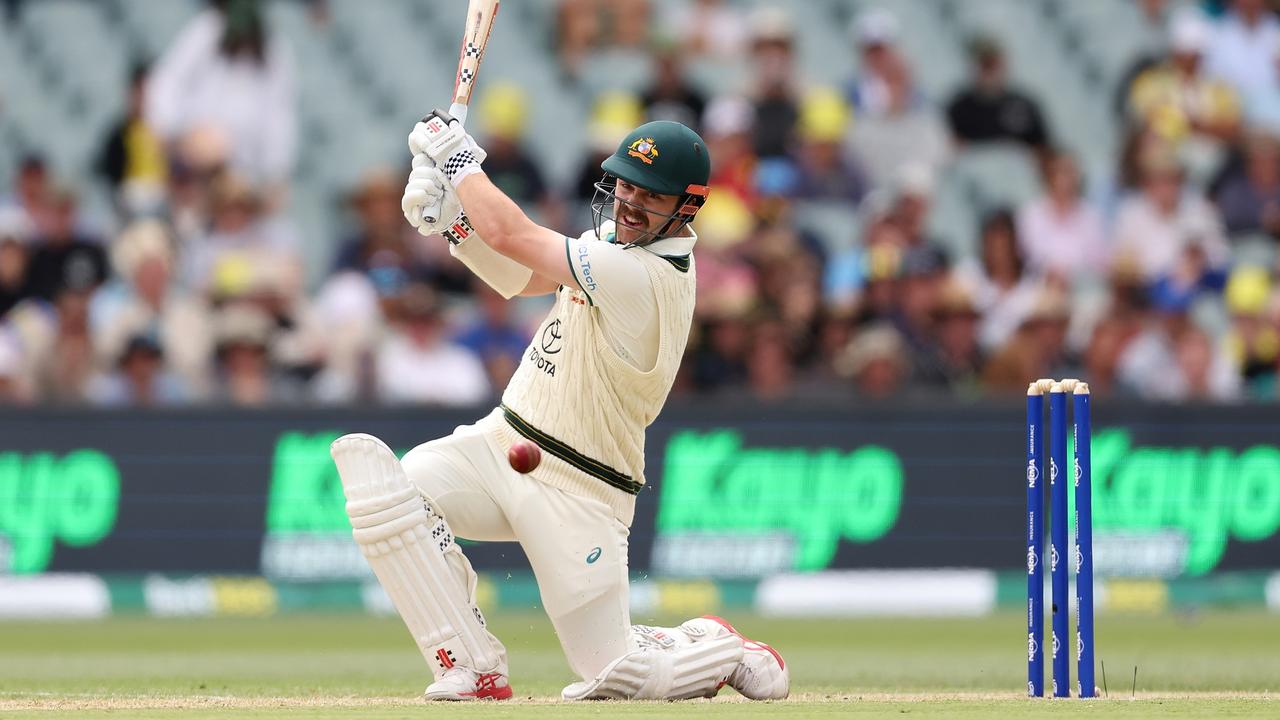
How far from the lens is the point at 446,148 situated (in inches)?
233

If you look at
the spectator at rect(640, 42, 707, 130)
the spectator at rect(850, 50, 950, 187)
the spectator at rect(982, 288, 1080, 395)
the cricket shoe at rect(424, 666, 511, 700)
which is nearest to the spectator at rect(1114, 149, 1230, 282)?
the spectator at rect(850, 50, 950, 187)

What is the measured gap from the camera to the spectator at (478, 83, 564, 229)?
42.6 feet

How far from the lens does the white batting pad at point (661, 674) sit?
20.0ft

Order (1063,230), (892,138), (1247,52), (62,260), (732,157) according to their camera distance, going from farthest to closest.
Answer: (1247,52) → (892,138) → (1063,230) → (732,157) → (62,260)

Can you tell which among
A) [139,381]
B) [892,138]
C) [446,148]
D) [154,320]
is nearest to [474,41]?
[446,148]

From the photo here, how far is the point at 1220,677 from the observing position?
748 centimetres

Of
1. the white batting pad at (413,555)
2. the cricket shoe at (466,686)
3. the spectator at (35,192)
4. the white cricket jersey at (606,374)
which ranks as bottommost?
the cricket shoe at (466,686)

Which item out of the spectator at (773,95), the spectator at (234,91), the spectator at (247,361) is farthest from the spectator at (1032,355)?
the spectator at (234,91)

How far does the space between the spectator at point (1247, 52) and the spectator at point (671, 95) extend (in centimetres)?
391

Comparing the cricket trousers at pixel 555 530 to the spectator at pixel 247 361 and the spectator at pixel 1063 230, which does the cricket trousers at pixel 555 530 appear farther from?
the spectator at pixel 1063 230

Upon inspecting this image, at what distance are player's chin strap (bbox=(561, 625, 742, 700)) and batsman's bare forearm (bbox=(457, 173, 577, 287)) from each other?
1.12 meters

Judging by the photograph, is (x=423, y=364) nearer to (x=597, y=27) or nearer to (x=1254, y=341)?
(x=597, y=27)

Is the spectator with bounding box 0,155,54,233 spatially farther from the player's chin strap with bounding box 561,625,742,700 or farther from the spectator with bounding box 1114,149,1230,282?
the player's chin strap with bounding box 561,625,742,700

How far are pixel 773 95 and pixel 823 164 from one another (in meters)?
0.54
